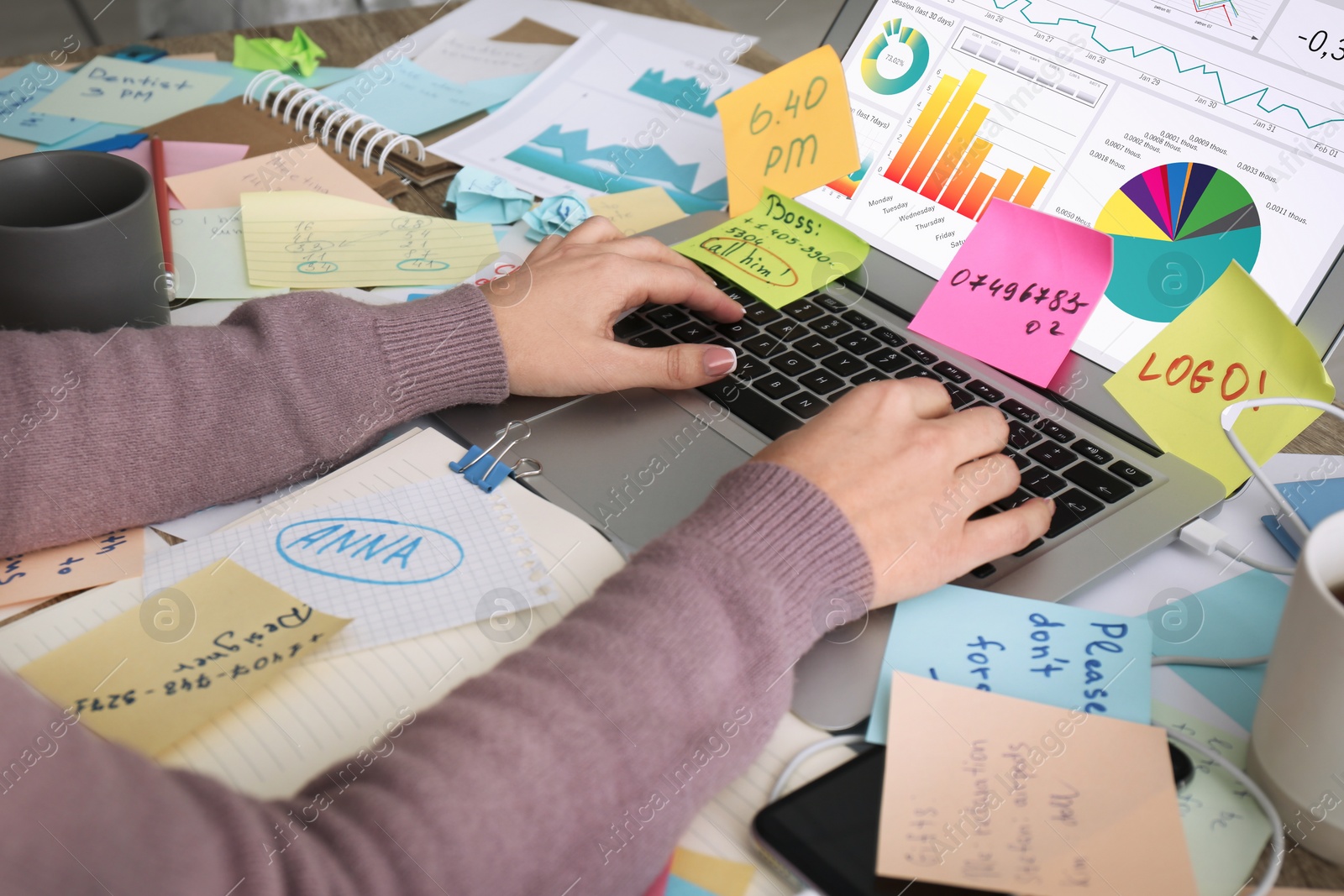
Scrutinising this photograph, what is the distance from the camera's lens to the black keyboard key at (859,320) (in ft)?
2.37

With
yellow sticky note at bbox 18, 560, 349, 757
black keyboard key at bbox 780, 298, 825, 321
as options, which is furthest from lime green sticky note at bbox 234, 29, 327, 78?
yellow sticky note at bbox 18, 560, 349, 757

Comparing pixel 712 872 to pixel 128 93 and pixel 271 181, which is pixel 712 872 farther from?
pixel 128 93

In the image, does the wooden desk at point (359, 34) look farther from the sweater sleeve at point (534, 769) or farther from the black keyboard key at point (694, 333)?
the sweater sleeve at point (534, 769)

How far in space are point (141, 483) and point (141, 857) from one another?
0.31 m

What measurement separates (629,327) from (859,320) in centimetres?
18

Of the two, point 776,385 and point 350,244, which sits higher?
point 776,385

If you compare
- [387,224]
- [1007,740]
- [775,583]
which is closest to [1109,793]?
[1007,740]

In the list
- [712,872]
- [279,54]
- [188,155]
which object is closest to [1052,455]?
[712,872]

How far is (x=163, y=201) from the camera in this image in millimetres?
850

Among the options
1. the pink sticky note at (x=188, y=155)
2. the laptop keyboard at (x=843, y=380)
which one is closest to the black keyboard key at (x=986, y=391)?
the laptop keyboard at (x=843, y=380)

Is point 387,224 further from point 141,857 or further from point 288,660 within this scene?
point 141,857

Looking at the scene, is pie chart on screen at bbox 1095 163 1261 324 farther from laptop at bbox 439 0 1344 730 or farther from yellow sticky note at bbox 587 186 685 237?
yellow sticky note at bbox 587 186 685 237

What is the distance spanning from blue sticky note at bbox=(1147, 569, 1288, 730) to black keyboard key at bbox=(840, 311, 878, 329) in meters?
0.29

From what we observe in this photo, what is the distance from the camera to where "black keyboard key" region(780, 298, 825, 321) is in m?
0.73
